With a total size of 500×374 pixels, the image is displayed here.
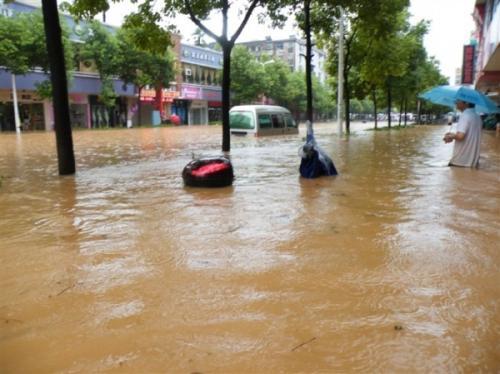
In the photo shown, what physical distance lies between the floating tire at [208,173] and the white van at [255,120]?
1480 centimetres

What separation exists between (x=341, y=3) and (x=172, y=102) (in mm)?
39130

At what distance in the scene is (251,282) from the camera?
12.5 feet

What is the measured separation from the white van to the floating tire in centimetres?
1480

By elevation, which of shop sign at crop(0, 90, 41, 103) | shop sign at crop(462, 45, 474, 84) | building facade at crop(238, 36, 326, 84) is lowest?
shop sign at crop(0, 90, 41, 103)

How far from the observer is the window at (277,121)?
24.6 meters

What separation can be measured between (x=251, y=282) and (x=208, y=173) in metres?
4.63

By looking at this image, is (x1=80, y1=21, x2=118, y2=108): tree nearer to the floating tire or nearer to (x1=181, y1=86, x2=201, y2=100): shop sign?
(x1=181, y1=86, x2=201, y2=100): shop sign

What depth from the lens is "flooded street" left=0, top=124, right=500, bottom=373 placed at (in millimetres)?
2732

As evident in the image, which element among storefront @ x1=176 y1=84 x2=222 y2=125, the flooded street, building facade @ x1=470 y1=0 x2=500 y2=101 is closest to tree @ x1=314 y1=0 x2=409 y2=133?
building facade @ x1=470 y1=0 x2=500 y2=101

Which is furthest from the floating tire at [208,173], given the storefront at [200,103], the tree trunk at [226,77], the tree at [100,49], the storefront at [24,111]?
the storefront at [200,103]

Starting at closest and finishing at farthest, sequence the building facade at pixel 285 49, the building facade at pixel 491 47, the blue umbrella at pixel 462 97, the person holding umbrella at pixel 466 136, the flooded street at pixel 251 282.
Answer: the flooded street at pixel 251 282
the blue umbrella at pixel 462 97
the person holding umbrella at pixel 466 136
the building facade at pixel 491 47
the building facade at pixel 285 49

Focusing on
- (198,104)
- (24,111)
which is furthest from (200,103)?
(24,111)

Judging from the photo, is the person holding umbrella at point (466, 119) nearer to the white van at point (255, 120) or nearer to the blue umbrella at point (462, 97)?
the blue umbrella at point (462, 97)

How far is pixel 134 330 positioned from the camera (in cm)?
301
